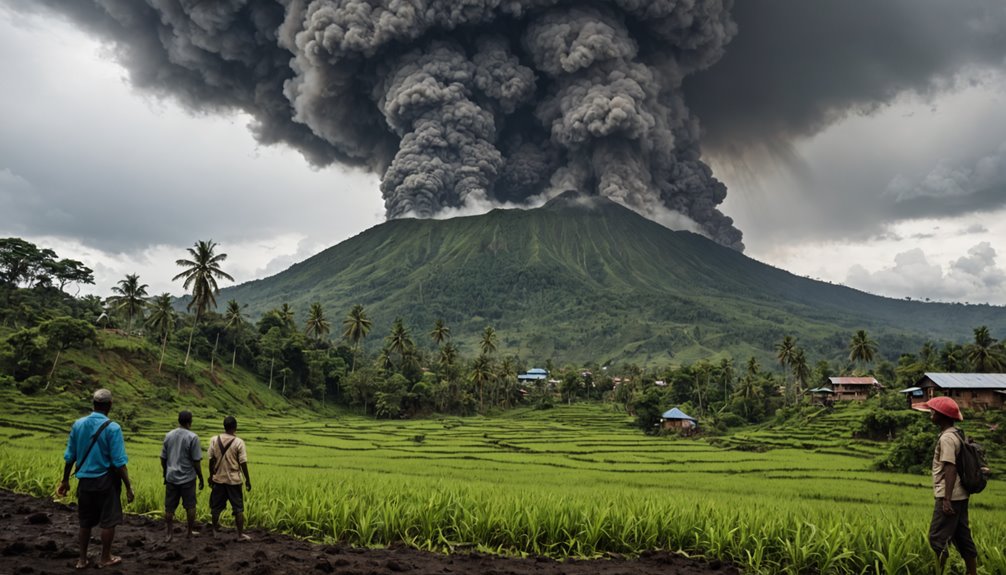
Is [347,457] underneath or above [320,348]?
underneath

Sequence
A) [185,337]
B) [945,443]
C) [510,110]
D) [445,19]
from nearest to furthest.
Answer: [945,443]
[185,337]
[445,19]
[510,110]

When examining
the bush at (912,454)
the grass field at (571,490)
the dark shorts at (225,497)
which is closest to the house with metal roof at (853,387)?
the grass field at (571,490)

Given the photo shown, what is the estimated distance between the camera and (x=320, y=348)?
3194 inches

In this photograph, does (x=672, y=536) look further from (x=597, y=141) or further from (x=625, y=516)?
(x=597, y=141)

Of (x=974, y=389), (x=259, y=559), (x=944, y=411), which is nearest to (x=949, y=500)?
(x=944, y=411)

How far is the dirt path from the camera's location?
288 inches

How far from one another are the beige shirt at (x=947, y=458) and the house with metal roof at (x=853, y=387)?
68.9 m

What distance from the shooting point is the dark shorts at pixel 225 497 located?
924cm

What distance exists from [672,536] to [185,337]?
6294 cm

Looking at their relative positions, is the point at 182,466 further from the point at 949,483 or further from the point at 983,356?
the point at 983,356

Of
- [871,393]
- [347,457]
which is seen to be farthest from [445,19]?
[347,457]

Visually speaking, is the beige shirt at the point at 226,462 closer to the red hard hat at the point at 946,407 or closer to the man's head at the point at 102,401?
the man's head at the point at 102,401

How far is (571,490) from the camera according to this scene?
54.5 feet

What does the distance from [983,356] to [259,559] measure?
74.5 meters
